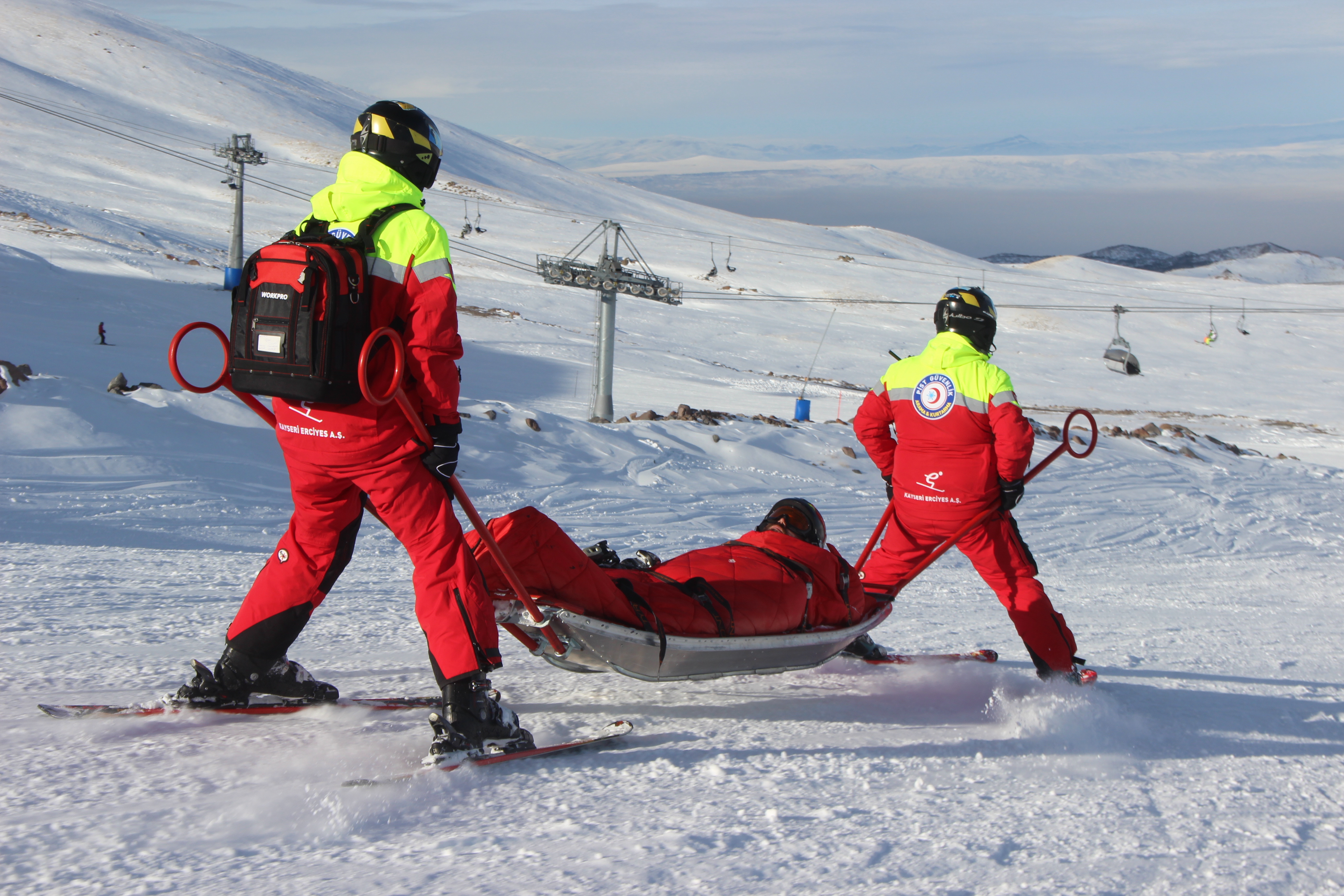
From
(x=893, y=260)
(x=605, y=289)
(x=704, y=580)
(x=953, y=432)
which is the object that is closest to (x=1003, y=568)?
(x=953, y=432)

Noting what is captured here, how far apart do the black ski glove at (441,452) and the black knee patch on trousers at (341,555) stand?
32cm

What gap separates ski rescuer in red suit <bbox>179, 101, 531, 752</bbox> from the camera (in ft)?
8.23

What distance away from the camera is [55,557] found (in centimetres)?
448

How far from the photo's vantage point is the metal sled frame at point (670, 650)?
2834mm

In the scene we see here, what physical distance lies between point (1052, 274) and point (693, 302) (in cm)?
4298

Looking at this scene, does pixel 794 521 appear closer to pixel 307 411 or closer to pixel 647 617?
pixel 647 617

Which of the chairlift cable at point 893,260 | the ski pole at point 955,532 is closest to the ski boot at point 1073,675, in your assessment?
the ski pole at point 955,532

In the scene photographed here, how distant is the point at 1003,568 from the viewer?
12.8 ft

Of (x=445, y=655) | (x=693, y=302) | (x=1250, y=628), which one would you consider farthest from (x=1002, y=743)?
(x=693, y=302)

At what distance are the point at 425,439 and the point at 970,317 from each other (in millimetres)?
2327

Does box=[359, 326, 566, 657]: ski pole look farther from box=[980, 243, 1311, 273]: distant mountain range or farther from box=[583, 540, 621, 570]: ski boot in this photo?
box=[980, 243, 1311, 273]: distant mountain range

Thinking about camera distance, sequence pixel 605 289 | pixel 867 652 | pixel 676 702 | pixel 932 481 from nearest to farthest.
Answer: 1. pixel 676 702
2. pixel 932 481
3. pixel 867 652
4. pixel 605 289

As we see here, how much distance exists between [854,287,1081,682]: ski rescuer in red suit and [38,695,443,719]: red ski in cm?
194

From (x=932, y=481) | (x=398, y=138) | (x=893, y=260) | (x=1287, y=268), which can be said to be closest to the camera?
(x=398, y=138)
